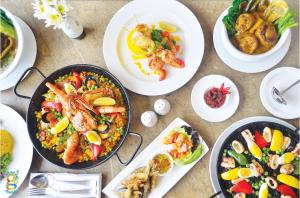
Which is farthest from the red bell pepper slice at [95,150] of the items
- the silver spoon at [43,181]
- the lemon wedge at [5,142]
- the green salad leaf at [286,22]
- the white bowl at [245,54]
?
the green salad leaf at [286,22]

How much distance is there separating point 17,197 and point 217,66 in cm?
139

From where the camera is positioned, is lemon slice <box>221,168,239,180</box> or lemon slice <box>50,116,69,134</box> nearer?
lemon slice <box>221,168,239,180</box>

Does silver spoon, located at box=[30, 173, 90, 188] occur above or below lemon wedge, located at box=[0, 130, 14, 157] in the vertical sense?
below

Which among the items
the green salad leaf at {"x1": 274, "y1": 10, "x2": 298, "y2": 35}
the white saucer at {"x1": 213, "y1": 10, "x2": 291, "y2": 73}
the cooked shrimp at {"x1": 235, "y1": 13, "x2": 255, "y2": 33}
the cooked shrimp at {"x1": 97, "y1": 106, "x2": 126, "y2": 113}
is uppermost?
the green salad leaf at {"x1": 274, "y1": 10, "x2": 298, "y2": 35}

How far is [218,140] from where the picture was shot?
1.79 m

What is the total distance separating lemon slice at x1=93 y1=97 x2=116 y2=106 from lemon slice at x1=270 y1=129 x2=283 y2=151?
2.84ft

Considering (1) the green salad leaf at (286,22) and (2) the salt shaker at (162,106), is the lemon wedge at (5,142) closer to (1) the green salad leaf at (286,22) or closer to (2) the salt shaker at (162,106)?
(2) the salt shaker at (162,106)

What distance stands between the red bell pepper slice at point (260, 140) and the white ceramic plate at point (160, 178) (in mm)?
266

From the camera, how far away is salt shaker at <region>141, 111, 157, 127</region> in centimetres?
180

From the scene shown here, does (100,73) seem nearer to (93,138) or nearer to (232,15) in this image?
(93,138)

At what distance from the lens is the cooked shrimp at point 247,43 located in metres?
1.71

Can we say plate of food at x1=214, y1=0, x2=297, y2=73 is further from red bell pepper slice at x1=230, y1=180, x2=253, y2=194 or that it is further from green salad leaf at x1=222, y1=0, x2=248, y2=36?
red bell pepper slice at x1=230, y1=180, x2=253, y2=194

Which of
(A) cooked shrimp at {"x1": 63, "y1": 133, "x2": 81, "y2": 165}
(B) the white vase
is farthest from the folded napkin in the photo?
(B) the white vase

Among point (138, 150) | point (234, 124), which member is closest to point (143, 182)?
point (138, 150)
